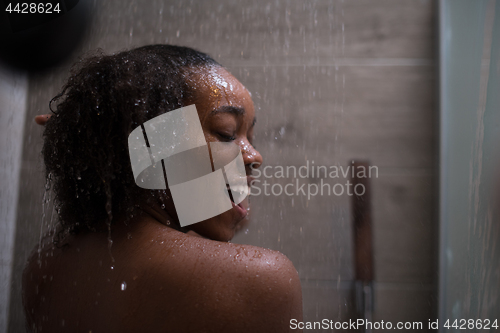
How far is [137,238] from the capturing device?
1.51ft

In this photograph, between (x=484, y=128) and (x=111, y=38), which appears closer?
(x=484, y=128)

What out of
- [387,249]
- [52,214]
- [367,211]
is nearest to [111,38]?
[52,214]

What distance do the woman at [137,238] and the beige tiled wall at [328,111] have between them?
58cm

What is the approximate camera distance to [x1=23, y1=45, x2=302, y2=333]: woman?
16.5 inches

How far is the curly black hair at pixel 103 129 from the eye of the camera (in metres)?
0.48

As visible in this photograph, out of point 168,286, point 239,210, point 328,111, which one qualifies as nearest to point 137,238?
point 168,286

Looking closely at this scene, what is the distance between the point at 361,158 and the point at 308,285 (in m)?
0.48

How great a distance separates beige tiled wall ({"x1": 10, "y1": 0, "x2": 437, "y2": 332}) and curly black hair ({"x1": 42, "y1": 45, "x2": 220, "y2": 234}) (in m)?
0.65

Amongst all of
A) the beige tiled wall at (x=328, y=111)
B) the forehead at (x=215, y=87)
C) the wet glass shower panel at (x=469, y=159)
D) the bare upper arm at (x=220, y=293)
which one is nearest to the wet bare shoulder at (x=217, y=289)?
the bare upper arm at (x=220, y=293)

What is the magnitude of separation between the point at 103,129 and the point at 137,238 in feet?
0.55

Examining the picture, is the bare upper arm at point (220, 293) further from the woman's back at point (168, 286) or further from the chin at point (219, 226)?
the chin at point (219, 226)

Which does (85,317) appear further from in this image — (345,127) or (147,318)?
(345,127)

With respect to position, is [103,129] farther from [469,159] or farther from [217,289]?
[469,159]

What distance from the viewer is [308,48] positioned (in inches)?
46.1
